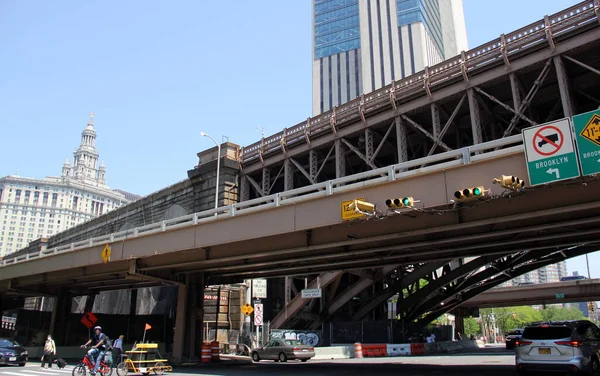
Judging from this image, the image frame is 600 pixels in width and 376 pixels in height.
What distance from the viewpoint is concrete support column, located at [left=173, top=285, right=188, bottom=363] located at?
2720 centimetres

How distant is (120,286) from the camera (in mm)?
41781

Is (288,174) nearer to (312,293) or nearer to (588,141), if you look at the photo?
(312,293)

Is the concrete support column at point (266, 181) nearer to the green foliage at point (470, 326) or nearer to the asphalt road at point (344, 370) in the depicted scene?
the asphalt road at point (344, 370)

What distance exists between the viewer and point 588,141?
1345 centimetres

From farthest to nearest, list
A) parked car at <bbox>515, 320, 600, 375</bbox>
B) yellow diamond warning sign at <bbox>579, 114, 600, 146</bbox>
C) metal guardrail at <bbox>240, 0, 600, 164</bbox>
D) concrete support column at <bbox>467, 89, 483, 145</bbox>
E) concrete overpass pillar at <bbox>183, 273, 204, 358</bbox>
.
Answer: concrete overpass pillar at <bbox>183, 273, 204, 358</bbox>, concrete support column at <bbox>467, 89, 483, 145</bbox>, metal guardrail at <bbox>240, 0, 600, 164</bbox>, parked car at <bbox>515, 320, 600, 375</bbox>, yellow diamond warning sign at <bbox>579, 114, 600, 146</bbox>

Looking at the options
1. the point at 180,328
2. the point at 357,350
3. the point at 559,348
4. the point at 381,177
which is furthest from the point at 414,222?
the point at 357,350

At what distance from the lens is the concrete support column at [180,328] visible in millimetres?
27203

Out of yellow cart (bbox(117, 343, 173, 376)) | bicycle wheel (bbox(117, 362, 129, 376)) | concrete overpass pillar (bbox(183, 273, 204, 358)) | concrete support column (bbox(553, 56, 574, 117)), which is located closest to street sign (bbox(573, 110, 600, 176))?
concrete support column (bbox(553, 56, 574, 117))

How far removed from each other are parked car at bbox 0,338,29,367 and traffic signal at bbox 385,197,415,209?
2069 cm

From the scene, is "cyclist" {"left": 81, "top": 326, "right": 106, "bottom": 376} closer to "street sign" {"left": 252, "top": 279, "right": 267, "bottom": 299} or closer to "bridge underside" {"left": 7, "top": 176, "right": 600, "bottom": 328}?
"bridge underside" {"left": 7, "top": 176, "right": 600, "bottom": 328}

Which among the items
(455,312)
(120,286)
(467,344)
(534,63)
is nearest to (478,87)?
(534,63)

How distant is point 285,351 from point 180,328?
6.15 meters

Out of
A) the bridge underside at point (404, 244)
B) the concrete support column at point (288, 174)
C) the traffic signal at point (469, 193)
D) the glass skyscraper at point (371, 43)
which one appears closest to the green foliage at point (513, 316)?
the glass skyscraper at point (371, 43)

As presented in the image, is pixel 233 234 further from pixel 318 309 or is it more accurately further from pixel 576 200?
pixel 318 309
